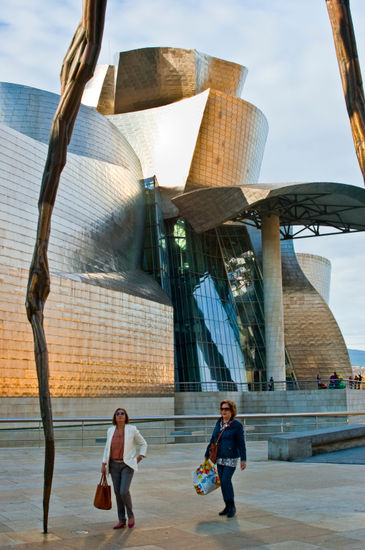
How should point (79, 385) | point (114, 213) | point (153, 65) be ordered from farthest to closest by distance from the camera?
point (153, 65)
point (114, 213)
point (79, 385)

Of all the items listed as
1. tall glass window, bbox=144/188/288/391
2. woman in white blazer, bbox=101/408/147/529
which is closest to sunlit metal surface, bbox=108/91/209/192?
tall glass window, bbox=144/188/288/391

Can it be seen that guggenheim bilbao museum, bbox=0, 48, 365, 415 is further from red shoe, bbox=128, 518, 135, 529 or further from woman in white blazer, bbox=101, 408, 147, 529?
red shoe, bbox=128, 518, 135, 529

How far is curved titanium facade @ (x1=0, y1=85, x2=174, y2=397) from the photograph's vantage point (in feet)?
67.5

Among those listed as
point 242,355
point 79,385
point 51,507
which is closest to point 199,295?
point 242,355

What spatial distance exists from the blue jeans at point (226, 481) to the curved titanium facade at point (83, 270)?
46.4 ft

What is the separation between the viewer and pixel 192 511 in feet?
22.8

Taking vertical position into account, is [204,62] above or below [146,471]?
above

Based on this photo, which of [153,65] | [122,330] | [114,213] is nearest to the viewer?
[122,330]

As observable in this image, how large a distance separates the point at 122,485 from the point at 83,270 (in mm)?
19411

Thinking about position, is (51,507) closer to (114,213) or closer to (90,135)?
(114,213)

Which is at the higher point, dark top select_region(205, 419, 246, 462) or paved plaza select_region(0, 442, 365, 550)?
dark top select_region(205, 419, 246, 462)

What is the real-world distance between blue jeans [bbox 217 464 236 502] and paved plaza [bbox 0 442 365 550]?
0.82 ft

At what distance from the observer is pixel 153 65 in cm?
3916

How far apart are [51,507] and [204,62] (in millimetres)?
37754
